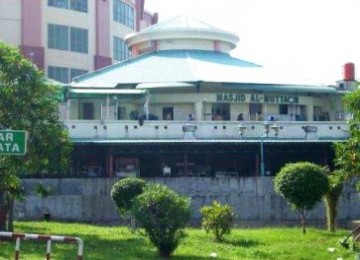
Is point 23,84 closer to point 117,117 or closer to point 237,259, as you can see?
point 237,259

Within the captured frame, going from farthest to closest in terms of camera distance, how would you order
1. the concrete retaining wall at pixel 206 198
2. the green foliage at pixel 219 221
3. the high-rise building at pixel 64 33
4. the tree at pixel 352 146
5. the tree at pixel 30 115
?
the high-rise building at pixel 64 33 → the concrete retaining wall at pixel 206 198 → the green foliage at pixel 219 221 → the tree at pixel 30 115 → the tree at pixel 352 146

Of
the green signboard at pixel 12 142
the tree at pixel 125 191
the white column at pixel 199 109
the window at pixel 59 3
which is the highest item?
the window at pixel 59 3

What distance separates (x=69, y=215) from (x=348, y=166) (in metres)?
15.5

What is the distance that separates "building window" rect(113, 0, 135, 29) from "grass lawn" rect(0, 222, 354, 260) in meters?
39.8

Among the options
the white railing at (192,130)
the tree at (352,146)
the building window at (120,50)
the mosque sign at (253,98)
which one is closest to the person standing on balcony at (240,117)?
the mosque sign at (253,98)

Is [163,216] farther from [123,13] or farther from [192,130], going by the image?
[123,13]

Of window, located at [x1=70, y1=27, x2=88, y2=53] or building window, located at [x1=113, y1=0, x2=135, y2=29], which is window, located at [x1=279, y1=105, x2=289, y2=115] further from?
building window, located at [x1=113, y1=0, x2=135, y2=29]

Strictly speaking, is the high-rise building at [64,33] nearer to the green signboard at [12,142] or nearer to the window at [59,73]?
the window at [59,73]

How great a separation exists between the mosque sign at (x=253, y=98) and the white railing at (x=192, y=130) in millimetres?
6900

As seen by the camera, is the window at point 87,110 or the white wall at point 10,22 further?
the white wall at point 10,22

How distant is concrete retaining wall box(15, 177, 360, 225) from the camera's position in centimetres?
3669

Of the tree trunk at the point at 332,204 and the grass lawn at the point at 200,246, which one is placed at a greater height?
the tree trunk at the point at 332,204

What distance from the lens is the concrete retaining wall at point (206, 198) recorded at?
36.7 metres

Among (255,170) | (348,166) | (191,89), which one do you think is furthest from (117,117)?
(348,166)
